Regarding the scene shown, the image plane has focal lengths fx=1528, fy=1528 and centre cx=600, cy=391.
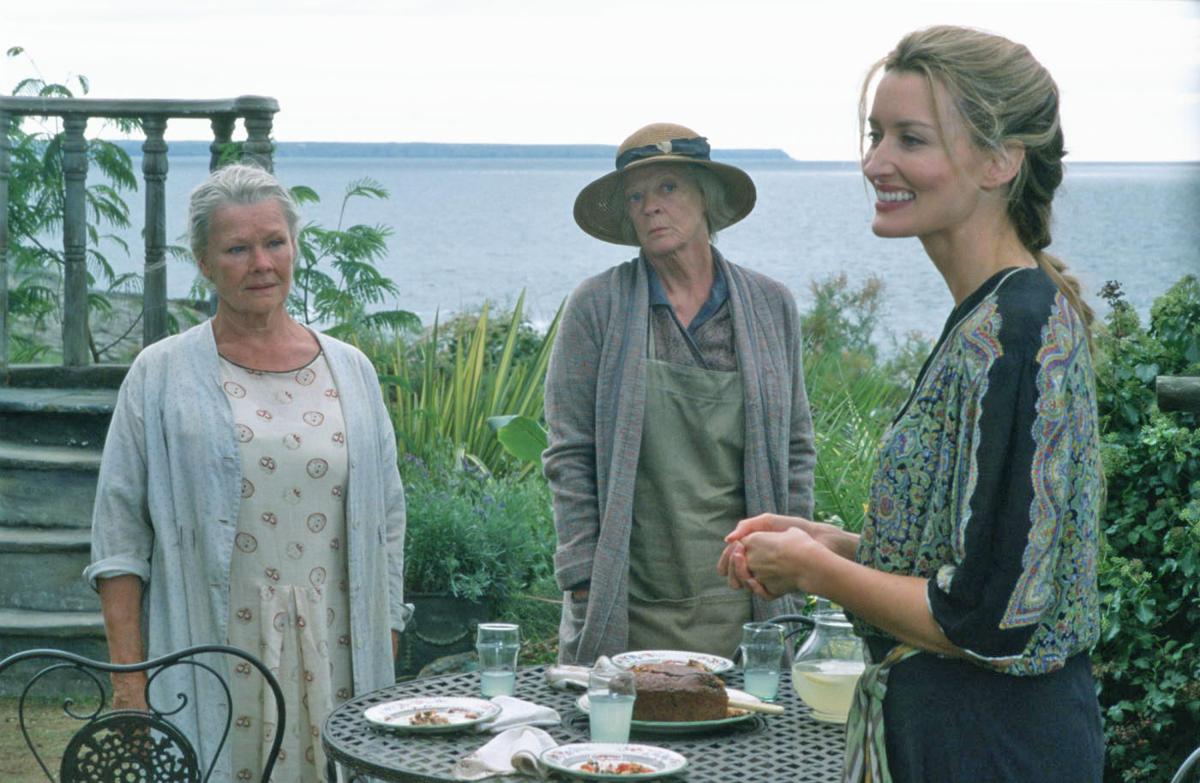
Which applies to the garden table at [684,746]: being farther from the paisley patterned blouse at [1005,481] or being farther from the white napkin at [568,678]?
the paisley patterned blouse at [1005,481]

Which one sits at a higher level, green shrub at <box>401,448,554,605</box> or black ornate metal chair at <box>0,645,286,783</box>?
black ornate metal chair at <box>0,645,286,783</box>

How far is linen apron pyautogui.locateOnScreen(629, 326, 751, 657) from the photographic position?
3594mm

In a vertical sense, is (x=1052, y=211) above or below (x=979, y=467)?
above

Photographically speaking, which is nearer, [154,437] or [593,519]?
[154,437]

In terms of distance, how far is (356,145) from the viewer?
10075cm

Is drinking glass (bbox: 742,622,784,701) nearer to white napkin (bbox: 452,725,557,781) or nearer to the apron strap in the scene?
white napkin (bbox: 452,725,557,781)

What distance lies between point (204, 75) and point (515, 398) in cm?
3858

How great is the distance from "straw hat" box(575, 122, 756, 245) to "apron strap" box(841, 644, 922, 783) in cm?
188

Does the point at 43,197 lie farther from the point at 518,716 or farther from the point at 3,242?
the point at 518,716

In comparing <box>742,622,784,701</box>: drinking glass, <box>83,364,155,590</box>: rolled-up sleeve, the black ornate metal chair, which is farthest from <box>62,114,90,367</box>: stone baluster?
<box>742,622,784,701</box>: drinking glass

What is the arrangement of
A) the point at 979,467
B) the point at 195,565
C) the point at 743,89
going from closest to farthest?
1. the point at 979,467
2. the point at 195,565
3. the point at 743,89

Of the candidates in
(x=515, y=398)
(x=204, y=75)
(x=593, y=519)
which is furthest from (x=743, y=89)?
(x=593, y=519)

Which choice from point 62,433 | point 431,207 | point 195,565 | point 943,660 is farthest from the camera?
point 431,207

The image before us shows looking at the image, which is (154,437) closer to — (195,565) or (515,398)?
(195,565)
